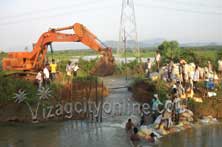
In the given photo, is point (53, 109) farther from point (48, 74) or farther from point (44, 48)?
point (44, 48)

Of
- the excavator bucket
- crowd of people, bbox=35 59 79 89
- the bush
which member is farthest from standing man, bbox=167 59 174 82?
the excavator bucket

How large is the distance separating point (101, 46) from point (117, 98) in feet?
14.5

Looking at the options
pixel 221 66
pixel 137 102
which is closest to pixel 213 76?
pixel 221 66

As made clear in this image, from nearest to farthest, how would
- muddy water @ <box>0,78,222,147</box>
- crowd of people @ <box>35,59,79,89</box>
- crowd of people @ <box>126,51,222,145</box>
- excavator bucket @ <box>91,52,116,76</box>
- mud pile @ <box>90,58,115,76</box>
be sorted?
muddy water @ <box>0,78,222,147</box>, crowd of people @ <box>126,51,222,145</box>, crowd of people @ <box>35,59,79,89</box>, excavator bucket @ <box>91,52,116,76</box>, mud pile @ <box>90,58,115,76</box>

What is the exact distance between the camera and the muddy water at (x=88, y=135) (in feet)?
66.1

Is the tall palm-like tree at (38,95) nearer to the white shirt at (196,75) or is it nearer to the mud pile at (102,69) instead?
the white shirt at (196,75)

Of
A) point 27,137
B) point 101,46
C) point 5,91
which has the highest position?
point 101,46

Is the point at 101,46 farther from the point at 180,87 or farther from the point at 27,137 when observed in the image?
the point at 27,137

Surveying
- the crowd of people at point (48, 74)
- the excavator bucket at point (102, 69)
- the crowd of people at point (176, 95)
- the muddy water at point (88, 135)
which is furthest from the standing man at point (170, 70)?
the excavator bucket at point (102, 69)

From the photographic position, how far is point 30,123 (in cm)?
2434

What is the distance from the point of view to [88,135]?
71.3ft

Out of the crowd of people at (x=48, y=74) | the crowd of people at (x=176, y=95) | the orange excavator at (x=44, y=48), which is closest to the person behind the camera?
the crowd of people at (x=176, y=95)

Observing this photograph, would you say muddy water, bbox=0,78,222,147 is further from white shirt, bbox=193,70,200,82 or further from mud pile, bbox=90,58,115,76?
mud pile, bbox=90,58,115,76

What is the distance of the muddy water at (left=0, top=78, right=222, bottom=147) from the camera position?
20.1 metres
